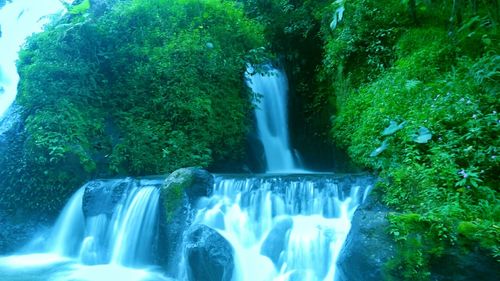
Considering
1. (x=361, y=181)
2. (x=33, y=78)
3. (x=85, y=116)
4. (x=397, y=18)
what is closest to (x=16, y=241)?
(x=85, y=116)

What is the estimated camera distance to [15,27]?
13406 millimetres

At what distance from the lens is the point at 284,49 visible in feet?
40.2

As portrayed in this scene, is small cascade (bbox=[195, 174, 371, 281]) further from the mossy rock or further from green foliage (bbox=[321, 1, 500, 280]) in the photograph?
green foliage (bbox=[321, 1, 500, 280])

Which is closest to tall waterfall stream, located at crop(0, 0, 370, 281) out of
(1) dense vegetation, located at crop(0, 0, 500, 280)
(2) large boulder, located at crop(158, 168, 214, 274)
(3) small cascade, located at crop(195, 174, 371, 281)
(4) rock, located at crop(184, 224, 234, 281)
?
(3) small cascade, located at crop(195, 174, 371, 281)

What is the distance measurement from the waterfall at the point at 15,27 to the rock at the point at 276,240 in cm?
809

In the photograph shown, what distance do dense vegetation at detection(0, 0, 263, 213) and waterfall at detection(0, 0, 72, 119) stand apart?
2.15 meters

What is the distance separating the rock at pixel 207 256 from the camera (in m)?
5.27

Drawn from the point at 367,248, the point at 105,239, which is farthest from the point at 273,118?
the point at 367,248

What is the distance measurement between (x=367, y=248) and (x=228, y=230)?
2.44 meters

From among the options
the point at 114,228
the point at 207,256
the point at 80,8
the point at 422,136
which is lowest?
the point at 207,256

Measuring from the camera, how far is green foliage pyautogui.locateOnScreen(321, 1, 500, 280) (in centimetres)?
405

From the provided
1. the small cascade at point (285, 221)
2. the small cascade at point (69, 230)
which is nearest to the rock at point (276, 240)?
the small cascade at point (285, 221)

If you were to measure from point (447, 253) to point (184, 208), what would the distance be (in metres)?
3.85

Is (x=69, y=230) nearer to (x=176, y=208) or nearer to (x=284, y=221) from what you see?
(x=176, y=208)
